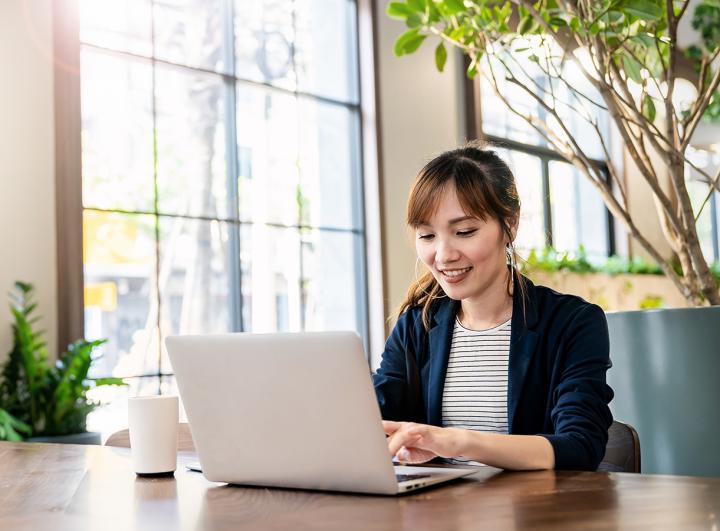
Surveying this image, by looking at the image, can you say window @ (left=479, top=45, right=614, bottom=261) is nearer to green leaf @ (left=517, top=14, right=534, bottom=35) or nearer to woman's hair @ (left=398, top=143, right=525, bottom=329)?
green leaf @ (left=517, top=14, right=534, bottom=35)

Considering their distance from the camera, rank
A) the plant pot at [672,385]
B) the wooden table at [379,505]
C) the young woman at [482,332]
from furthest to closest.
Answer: the plant pot at [672,385]
the young woman at [482,332]
the wooden table at [379,505]

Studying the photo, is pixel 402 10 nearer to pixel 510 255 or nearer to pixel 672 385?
pixel 510 255

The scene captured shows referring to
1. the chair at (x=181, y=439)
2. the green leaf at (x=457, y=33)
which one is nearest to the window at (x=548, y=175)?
the green leaf at (x=457, y=33)

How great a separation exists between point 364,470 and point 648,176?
1.65 meters

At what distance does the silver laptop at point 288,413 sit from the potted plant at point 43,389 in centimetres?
240

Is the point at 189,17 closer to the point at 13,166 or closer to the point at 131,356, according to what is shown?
the point at 13,166

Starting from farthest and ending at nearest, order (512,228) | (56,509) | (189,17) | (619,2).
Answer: (189,17), (619,2), (512,228), (56,509)

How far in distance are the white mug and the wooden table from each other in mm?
26

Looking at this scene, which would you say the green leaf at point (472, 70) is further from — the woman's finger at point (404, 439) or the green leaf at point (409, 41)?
the woman's finger at point (404, 439)

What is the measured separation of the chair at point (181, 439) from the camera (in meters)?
1.64

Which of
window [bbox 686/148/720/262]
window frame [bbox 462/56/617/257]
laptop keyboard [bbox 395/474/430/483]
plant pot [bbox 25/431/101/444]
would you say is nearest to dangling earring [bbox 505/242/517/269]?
laptop keyboard [bbox 395/474/430/483]

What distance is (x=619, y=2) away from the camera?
2199mm

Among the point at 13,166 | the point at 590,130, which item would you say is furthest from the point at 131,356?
the point at 590,130

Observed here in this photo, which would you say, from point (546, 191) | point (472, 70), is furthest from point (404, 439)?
point (546, 191)
